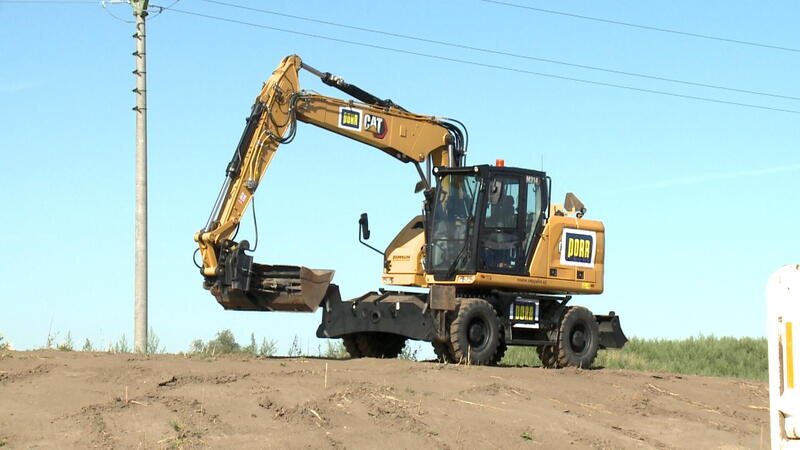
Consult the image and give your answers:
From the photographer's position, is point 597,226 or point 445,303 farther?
point 597,226

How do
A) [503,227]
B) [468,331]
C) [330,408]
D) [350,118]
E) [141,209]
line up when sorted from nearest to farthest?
[330,408] < [468,331] < [503,227] < [350,118] < [141,209]

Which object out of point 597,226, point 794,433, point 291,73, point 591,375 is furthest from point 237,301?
point 794,433

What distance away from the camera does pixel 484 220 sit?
19.0 m

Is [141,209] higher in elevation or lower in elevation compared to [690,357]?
higher

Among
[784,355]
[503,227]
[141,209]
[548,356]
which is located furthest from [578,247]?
[784,355]

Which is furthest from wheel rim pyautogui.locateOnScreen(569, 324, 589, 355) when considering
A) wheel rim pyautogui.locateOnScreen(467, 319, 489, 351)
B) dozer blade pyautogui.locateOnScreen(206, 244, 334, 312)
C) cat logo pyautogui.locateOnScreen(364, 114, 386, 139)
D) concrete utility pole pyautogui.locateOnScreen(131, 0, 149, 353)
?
concrete utility pole pyautogui.locateOnScreen(131, 0, 149, 353)

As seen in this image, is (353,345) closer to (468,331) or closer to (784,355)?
(468,331)

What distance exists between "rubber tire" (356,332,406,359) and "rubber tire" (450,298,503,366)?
2474mm

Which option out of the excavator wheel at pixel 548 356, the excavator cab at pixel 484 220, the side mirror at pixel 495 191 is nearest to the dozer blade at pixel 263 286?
the excavator cab at pixel 484 220

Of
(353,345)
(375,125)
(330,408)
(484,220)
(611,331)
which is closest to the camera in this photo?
(330,408)

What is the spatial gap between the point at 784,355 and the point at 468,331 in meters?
11.8

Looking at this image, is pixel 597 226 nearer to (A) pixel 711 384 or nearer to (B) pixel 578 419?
(A) pixel 711 384

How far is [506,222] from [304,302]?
160 inches

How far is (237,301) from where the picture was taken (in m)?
17.4
